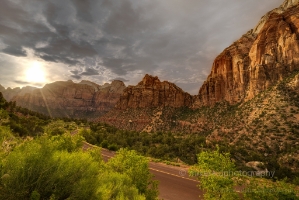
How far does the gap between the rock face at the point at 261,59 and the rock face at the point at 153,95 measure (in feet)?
76.7

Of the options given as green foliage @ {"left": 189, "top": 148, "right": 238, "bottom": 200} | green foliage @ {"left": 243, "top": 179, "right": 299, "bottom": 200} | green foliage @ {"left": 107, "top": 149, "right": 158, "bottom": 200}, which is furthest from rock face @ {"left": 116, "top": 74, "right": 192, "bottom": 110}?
green foliage @ {"left": 243, "top": 179, "right": 299, "bottom": 200}

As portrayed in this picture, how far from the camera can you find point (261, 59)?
69.8 m

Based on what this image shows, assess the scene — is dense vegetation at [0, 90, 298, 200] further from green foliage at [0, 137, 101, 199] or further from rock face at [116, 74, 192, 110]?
rock face at [116, 74, 192, 110]

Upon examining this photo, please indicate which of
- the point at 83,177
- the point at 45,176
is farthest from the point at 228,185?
the point at 45,176

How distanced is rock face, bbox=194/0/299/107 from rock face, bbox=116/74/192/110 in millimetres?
23367

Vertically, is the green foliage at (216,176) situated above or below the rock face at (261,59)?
below

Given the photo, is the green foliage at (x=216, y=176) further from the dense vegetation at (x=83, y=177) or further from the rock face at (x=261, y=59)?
the rock face at (x=261, y=59)

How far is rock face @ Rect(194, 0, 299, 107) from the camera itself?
202ft

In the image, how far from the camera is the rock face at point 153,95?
122 metres

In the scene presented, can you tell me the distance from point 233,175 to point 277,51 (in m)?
74.0

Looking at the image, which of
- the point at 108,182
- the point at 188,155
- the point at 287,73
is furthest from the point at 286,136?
the point at 108,182

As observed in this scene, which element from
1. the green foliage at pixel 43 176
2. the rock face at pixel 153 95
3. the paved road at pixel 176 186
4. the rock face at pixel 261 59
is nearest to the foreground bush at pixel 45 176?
the green foliage at pixel 43 176

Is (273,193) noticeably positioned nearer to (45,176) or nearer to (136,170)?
(136,170)

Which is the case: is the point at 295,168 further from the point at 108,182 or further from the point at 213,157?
the point at 108,182
